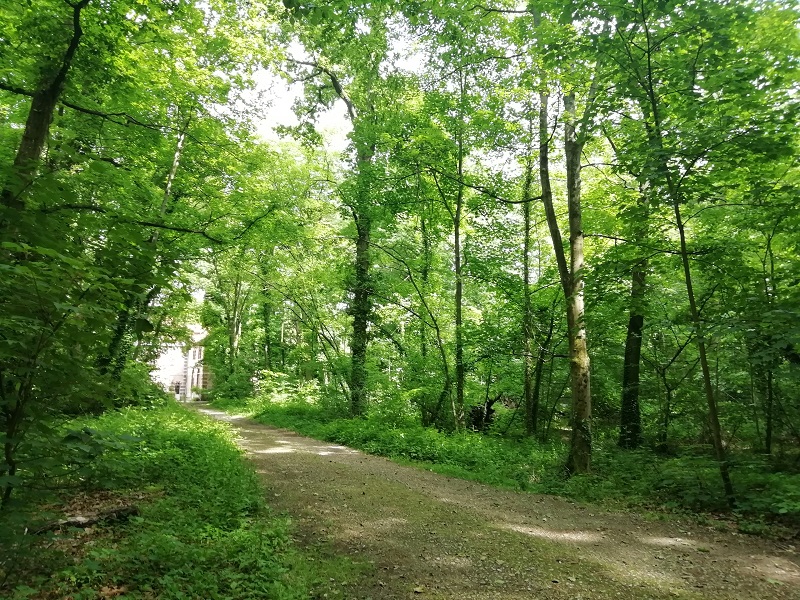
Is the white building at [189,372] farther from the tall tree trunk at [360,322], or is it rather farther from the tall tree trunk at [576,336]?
the tall tree trunk at [576,336]

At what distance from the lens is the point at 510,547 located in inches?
189

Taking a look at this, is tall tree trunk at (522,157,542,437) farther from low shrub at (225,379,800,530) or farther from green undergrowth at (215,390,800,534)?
low shrub at (225,379,800,530)

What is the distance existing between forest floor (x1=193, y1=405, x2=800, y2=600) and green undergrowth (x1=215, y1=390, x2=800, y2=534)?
60cm

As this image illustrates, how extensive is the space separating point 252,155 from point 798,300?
42.5 ft

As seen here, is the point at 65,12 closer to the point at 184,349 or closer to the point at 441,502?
the point at 441,502

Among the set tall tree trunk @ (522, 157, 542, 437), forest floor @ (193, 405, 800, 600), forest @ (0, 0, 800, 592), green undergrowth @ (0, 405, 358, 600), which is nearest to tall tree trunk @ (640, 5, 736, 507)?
forest @ (0, 0, 800, 592)

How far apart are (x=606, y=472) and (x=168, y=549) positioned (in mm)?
7303

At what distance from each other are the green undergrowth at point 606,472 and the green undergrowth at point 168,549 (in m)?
4.67

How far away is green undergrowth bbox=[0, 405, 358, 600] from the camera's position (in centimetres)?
322

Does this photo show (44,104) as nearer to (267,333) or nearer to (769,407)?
(769,407)

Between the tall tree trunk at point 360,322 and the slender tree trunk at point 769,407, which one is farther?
the tall tree trunk at point 360,322

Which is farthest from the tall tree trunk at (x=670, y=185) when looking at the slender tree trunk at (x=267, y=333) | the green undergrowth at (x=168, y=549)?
the slender tree trunk at (x=267, y=333)

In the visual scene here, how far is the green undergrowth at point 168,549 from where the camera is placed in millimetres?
3223

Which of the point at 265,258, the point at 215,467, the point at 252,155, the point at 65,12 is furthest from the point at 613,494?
the point at 265,258
